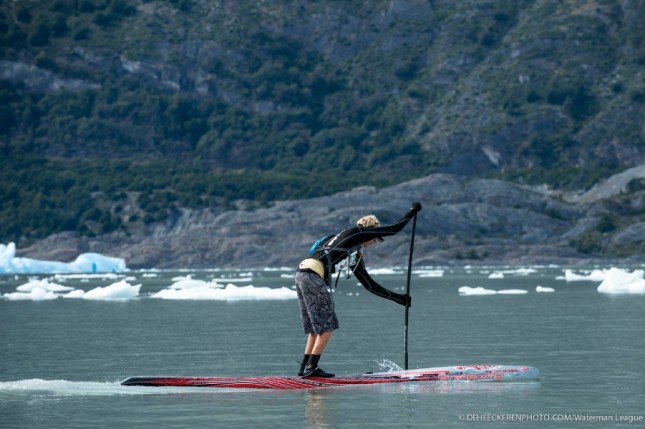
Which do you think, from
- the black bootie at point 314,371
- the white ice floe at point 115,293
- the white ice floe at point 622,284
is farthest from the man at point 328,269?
the white ice floe at point 115,293

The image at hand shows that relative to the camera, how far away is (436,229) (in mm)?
174625

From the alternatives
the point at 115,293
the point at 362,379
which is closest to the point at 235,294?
the point at 115,293

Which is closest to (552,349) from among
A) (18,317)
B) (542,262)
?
(18,317)

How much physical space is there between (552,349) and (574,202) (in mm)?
165643

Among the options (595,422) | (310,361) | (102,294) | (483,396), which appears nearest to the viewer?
(595,422)

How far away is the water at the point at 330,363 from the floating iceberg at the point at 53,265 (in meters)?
→ 79.4

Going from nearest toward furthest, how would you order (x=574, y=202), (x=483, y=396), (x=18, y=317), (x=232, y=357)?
(x=483, y=396)
(x=232, y=357)
(x=18, y=317)
(x=574, y=202)

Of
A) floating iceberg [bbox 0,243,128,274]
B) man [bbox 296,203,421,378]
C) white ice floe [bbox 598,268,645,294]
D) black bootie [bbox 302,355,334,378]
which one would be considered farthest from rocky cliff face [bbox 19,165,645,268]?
man [bbox 296,203,421,378]

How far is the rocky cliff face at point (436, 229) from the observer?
168500 mm

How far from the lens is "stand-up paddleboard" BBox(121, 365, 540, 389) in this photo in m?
23.8

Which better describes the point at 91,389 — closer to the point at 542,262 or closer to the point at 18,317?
the point at 18,317

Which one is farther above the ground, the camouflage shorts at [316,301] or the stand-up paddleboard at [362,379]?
the camouflage shorts at [316,301]

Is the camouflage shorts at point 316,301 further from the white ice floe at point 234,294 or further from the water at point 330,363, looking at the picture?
the white ice floe at point 234,294

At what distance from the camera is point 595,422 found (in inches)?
779
